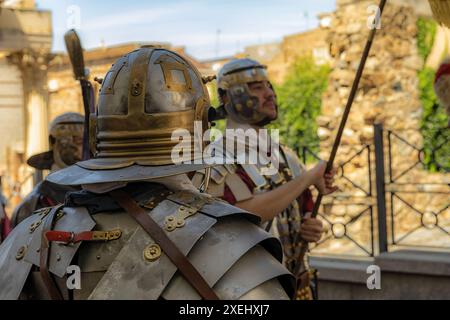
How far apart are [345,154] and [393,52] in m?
1.86

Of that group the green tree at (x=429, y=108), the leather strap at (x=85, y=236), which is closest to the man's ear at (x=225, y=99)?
the leather strap at (x=85, y=236)

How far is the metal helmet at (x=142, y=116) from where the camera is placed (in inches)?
84.4

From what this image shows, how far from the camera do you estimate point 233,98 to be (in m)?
4.43

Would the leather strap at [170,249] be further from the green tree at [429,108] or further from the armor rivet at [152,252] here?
the green tree at [429,108]

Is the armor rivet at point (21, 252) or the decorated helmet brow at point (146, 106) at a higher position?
the decorated helmet brow at point (146, 106)

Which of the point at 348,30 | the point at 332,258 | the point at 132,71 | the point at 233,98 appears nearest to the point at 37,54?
the point at 348,30

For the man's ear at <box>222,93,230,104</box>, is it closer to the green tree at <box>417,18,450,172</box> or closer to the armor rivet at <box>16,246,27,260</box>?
the armor rivet at <box>16,246,27,260</box>

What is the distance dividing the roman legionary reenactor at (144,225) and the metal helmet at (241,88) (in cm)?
203

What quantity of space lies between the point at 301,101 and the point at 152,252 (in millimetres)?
21575

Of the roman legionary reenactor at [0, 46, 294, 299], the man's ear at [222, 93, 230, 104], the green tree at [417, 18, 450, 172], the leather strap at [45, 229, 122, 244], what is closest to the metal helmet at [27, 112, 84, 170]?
the man's ear at [222, 93, 230, 104]

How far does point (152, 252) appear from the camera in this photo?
1961 millimetres

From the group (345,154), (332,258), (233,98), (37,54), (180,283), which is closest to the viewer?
(180,283)
